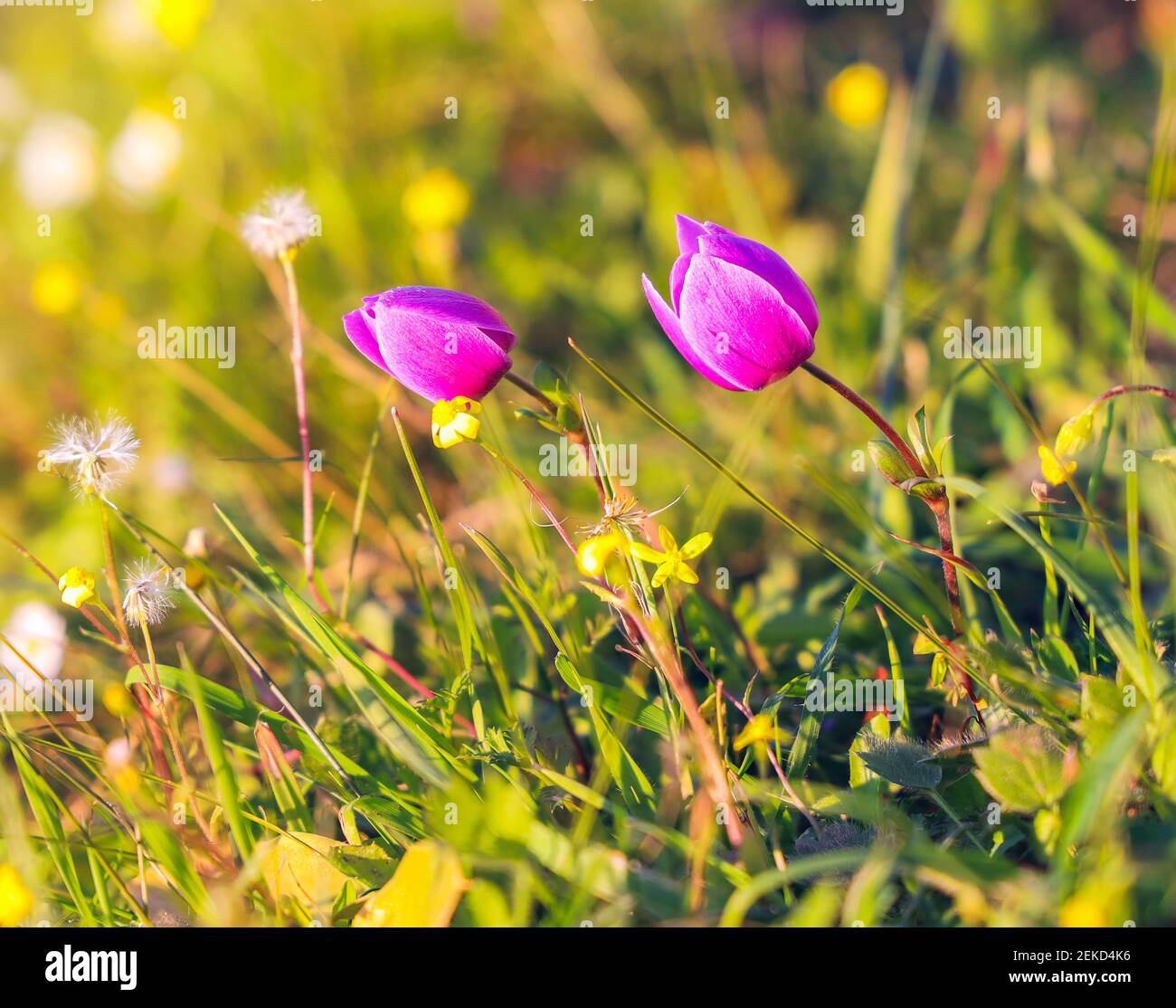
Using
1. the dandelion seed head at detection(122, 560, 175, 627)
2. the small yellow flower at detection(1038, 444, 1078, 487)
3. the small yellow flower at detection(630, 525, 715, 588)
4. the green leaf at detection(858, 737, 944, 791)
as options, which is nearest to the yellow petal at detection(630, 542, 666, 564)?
the small yellow flower at detection(630, 525, 715, 588)

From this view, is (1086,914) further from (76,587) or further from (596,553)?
(76,587)

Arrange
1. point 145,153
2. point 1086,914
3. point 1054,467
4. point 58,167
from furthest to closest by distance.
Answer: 1. point 58,167
2. point 145,153
3. point 1054,467
4. point 1086,914

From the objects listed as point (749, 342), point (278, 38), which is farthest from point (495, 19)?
point (749, 342)

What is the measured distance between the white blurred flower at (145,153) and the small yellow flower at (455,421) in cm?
226

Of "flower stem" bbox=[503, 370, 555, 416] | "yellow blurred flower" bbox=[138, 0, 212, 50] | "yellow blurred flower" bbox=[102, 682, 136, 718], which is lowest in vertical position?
"yellow blurred flower" bbox=[102, 682, 136, 718]

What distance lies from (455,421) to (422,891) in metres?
0.53

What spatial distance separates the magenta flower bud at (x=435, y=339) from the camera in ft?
3.84

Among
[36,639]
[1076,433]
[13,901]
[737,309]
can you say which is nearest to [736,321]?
[737,309]

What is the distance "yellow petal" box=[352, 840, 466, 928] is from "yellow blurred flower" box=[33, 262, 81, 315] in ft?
6.73

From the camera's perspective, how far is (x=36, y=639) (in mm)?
1607

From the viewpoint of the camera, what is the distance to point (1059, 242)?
97.1 inches

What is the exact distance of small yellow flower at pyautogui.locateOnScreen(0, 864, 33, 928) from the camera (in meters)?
1.12

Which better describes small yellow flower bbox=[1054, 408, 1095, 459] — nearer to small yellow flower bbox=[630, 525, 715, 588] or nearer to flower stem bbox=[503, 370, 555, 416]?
small yellow flower bbox=[630, 525, 715, 588]
